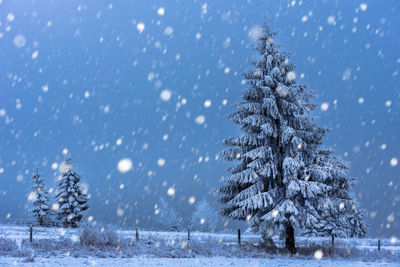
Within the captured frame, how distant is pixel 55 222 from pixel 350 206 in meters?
32.3

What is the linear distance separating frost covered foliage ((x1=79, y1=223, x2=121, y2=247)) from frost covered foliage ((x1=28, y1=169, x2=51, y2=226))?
92.0ft

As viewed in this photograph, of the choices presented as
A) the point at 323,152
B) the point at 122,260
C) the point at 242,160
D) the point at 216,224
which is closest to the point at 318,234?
the point at 216,224

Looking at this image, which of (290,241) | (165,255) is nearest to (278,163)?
(290,241)

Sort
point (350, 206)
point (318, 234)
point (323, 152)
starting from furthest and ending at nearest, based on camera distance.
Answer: point (318, 234) < point (323, 152) < point (350, 206)

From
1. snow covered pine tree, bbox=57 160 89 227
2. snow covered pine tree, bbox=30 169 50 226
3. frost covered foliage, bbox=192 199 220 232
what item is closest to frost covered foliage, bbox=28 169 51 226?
snow covered pine tree, bbox=30 169 50 226

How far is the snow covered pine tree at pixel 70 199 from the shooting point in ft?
128

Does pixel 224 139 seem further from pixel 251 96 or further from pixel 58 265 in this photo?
pixel 58 265

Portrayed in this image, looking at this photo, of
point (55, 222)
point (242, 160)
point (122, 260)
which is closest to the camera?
point (122, 260)

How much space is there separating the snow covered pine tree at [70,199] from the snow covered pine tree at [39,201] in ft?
11.8

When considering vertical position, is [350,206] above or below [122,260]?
above

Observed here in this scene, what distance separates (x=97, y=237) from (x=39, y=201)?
30.0m

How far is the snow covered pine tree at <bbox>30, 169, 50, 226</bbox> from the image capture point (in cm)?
4194

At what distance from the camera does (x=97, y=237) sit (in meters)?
16.5

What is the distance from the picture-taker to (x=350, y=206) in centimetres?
1809
